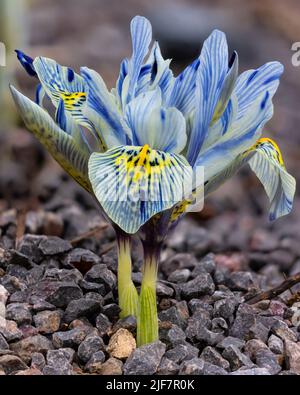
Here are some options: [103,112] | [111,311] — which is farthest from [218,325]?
[103,112]

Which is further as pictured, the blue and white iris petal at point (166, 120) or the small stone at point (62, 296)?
the small stone at point (62, 296)

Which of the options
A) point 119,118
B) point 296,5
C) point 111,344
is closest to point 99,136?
point 119,118

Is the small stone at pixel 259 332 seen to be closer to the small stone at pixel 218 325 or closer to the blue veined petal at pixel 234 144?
the small stone at pixel 218 325

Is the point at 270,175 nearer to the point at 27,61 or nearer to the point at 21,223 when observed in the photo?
the point at 27,61

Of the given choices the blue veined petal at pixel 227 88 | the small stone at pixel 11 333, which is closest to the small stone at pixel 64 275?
the small stone at pixel 11 333

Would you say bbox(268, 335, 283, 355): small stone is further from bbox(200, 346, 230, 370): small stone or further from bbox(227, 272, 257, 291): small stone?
bbox(227, 272, 257, 291): small stone
